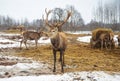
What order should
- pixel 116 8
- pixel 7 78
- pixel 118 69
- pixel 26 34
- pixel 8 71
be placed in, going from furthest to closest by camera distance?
pixel 116 8
pixel 26 34
pixel 118 69
pixel 8 71
pixel 7 78

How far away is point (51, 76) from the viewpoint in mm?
11672

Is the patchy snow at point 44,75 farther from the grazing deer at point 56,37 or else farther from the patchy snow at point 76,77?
the grazing deer at point 56,37

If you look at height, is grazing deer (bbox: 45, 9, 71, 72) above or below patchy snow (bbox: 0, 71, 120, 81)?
above

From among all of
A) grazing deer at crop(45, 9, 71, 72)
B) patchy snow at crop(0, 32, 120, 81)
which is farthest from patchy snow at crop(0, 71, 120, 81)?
grazing deer at crop(45, 9, 71, 72)

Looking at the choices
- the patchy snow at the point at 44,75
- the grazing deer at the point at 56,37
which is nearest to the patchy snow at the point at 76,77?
the patchy snow at the point at 44,75

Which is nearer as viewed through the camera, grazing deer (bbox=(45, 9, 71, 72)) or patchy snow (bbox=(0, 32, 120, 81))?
patchy snow (bbox=(0, 32, 120, 81))

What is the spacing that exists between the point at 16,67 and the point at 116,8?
7536cm

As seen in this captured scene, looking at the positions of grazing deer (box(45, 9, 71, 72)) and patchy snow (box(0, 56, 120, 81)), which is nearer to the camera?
patchy snow (box(0, 56, 120, 81))

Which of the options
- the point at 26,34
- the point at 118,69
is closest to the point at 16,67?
the point at 118,69

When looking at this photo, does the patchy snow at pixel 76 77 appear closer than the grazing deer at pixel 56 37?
Yes

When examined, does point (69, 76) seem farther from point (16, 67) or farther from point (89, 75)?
point (16, 67)

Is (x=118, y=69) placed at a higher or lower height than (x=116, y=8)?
lower

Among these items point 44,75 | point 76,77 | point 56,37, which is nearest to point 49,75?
point 44,75

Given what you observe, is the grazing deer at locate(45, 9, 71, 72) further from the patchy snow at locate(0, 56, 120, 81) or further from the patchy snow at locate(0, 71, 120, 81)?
the patchy snow at locate(0, 71, 120, 81)
